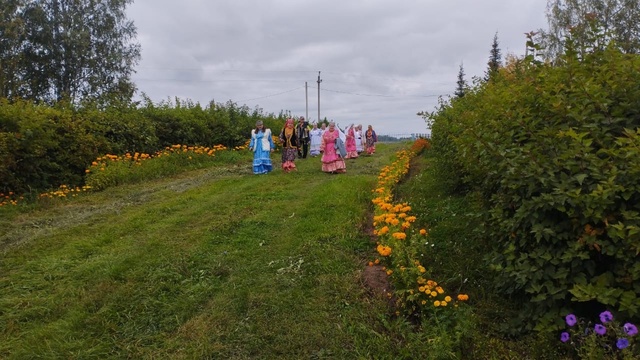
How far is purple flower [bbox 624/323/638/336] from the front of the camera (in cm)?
246

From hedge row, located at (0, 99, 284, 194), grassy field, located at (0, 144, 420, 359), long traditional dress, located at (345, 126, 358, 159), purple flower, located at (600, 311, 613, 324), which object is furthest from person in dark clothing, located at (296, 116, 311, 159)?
purple flower, located at (600, 311, 613, 324)

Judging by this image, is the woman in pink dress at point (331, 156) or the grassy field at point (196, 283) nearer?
the grassy field at point (196, 283)

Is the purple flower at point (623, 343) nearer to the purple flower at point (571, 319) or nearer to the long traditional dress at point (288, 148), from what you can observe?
the purple flower at point (571, 319)

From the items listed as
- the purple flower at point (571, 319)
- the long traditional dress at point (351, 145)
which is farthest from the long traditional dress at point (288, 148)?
the purple flower at point (571, 319)

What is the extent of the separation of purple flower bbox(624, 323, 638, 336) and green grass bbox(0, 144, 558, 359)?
1.89 feet

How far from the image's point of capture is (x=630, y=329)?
248 cm

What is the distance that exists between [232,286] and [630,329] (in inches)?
131

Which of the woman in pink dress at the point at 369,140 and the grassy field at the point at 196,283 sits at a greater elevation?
the woman in pink dress at the point at 369,140

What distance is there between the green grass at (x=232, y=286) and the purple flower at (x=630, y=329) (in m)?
0.58

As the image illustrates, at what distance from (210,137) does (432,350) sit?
16118mm

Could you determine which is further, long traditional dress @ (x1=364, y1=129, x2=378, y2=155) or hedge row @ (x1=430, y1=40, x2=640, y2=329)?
long traditional dress @ (x1=364, y1=129, x2=378, y2=155)

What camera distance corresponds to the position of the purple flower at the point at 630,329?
2.46 m

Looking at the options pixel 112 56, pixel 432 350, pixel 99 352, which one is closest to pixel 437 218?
pixel 432 350

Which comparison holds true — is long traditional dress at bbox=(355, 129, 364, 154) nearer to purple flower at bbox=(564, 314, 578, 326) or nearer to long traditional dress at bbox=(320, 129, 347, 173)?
long traditional dress at bbox=(320, 129, 347, 173)
